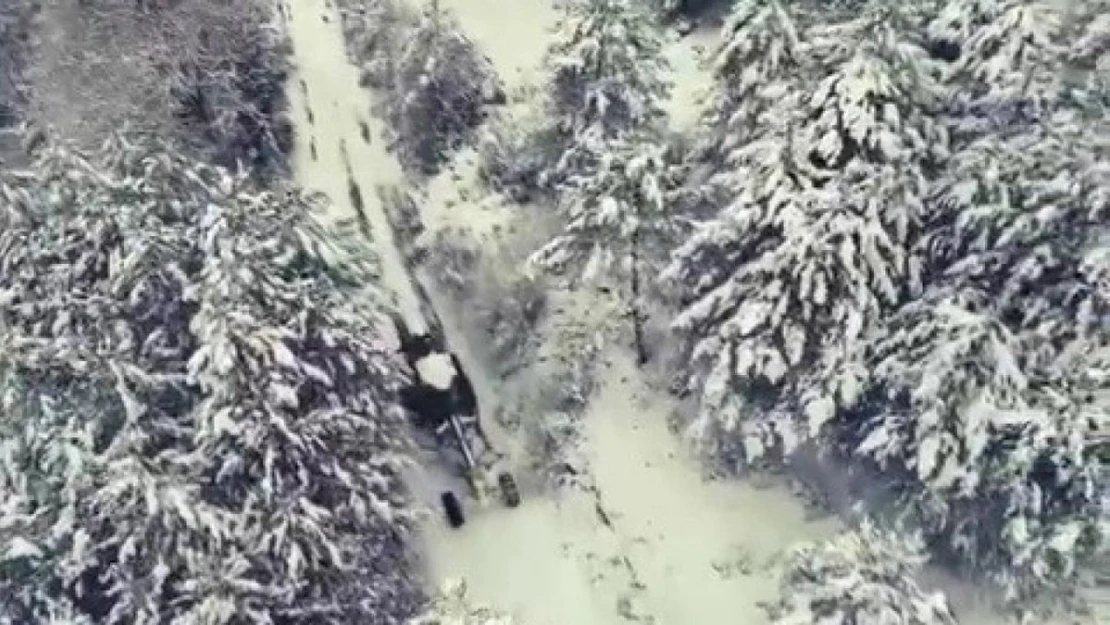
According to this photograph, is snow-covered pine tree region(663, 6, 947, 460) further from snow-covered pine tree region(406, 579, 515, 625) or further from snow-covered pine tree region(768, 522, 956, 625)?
snow-covered pine tree region(406, 579, 515, 625)

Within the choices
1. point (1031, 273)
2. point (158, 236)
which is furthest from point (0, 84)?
point (1031, 273)

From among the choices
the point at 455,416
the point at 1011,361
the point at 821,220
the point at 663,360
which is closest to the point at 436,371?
the point at 455,416

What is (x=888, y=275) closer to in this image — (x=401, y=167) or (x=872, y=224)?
(x=872, y=224)

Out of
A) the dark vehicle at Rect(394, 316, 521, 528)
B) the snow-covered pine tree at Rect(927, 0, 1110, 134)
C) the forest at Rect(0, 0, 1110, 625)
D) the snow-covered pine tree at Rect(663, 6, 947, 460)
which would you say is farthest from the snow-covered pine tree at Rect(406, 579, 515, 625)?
the snow-covered pine tree at Rect(927, 0, 1110, 134)

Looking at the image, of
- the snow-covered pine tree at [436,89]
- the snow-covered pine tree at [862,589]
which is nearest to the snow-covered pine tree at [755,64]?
the snow-covered pine tree at [862,589]

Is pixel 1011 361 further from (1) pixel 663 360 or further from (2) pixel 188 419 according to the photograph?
(2) pixel 188 419

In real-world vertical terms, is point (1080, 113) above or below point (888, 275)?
above

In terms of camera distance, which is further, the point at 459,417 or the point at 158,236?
the point at 459,417

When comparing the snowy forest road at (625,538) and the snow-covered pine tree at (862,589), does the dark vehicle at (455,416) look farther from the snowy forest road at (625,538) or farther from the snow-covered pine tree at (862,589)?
the snow-covered pine tree at (862,589)
